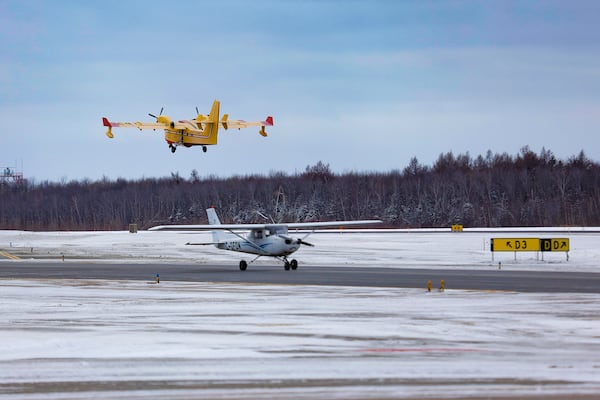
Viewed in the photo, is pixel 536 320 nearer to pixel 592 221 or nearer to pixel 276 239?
pixel 276 239

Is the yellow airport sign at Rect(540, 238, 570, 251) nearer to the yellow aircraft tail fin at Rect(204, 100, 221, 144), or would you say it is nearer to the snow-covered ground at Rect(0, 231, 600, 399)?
the yellow aircraft tail fin at Rect(204, 100, 221, 144)

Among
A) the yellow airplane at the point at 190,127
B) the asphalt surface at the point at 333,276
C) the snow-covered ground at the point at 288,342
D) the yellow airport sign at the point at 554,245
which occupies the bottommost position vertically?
the snow-covered ground at the point at 288,342

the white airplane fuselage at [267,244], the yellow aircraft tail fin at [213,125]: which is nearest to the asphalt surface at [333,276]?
the white airplane fuselage at [267,244]

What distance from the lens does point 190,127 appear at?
47.7 metres

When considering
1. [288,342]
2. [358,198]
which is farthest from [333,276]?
[358,198]

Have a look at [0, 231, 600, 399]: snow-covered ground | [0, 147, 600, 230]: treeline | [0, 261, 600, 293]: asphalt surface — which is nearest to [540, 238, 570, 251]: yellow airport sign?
[0, 261, 600, 293]: asphalt surface

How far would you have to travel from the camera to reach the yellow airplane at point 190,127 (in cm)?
Result: 4734

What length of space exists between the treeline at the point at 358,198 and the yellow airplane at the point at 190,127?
1918 inches

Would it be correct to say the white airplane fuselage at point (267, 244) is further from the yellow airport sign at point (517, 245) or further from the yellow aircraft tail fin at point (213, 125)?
the yellow airport sign at point (517, 245)

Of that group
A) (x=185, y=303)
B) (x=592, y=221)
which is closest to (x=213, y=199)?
(x=592, y=221)

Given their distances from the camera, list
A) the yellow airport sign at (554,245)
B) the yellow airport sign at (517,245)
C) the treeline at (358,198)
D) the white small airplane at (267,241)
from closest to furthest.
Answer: the white small airplane at (267,241), the yellow airport sign at (554,245), the yellow airport sign at (517,245), the treeline at (358,198)

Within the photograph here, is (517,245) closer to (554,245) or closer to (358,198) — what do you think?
(554,245)

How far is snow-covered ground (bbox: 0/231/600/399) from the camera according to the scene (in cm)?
1257

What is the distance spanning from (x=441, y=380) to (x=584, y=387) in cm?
192
